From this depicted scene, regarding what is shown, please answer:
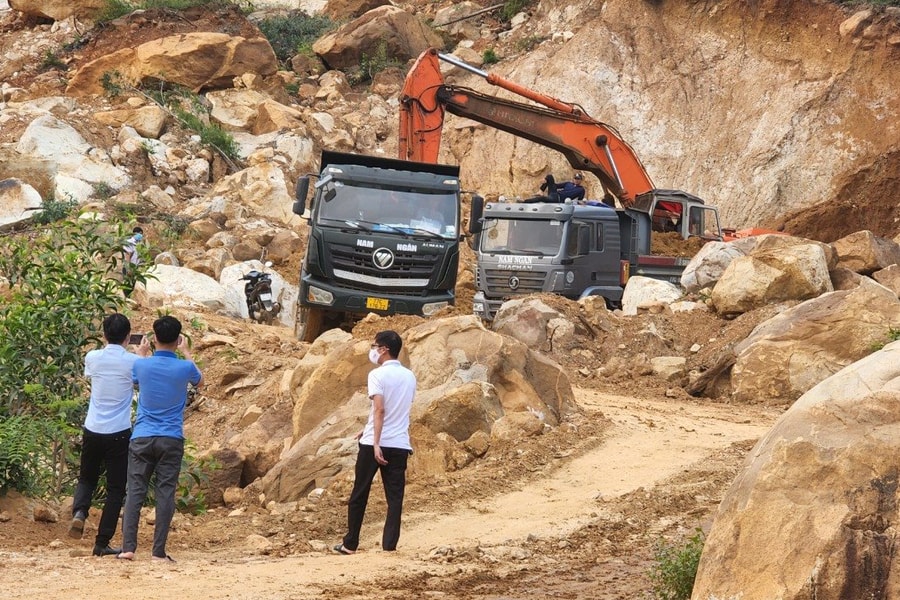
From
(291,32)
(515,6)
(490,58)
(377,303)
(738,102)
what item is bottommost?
(377,303)

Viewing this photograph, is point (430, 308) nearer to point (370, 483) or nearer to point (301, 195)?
point (301, 195)

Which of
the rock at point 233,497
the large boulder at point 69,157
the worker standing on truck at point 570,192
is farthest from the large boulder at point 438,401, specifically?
the large boulder at point 69,157

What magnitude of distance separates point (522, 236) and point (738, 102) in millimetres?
15926

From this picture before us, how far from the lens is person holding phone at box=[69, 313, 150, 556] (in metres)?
7.87

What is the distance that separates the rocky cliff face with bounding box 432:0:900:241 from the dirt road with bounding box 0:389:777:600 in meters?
21.3

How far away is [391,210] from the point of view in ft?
57.5

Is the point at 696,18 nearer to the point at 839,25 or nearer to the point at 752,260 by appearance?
the point at 839,25

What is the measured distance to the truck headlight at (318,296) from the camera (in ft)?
56.8

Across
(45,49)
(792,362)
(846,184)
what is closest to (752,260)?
(792,362)

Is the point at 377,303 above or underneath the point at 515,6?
underneath

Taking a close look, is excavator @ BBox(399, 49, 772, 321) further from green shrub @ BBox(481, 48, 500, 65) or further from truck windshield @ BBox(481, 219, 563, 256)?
green shrub @ BBox(481, 48, 500, 65)

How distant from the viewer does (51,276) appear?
998 cm

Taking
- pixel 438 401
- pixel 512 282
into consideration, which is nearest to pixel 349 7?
pixel 512 282

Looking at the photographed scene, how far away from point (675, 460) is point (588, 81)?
2471 centimetres
